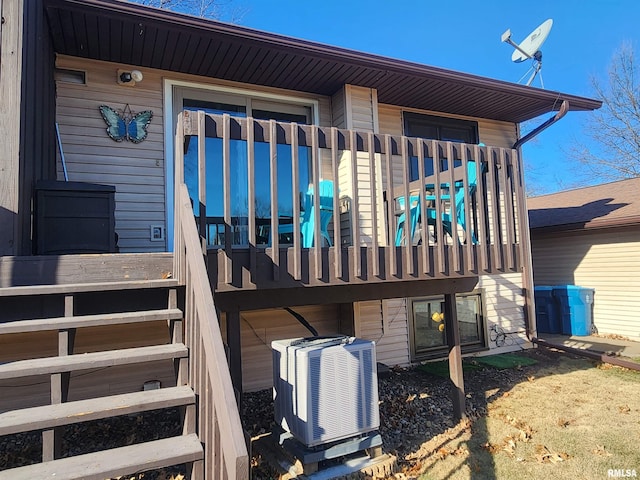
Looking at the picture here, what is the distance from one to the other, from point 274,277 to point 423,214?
4.58 ft

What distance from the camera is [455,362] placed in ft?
13.1

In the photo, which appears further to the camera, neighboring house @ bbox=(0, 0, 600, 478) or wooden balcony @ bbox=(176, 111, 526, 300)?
wooden balcony @ bbox=(176, 111, 526, 300)

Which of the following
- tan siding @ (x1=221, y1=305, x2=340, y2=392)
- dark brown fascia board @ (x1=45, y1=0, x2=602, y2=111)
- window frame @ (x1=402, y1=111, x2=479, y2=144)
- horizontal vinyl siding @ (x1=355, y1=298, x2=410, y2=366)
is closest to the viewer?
dark brown fascia board @ (x1=45, y1=0, x2=602, y2=111)

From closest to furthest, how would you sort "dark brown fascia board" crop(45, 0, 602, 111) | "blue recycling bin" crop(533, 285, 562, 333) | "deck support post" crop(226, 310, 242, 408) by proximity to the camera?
"deck support post" crop(226, 310, 242, 408)
"dark brown fascia board" crop(45, 0, 602, 111)
"blue recycling bin" crop(533, 285, 562, 333)

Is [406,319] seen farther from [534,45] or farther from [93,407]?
[534,45]

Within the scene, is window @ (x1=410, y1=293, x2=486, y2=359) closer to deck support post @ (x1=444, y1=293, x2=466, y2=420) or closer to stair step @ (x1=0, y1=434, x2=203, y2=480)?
deck support post @ (x1=444, y1=293, x2=466, y2=420)

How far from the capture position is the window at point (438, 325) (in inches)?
237

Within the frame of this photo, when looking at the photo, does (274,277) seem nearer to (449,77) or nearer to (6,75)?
(6,75)

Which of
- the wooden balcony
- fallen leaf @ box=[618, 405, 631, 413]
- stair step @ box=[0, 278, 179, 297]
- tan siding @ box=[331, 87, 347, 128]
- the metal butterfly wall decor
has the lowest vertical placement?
fallen leaf @ box=[618, 405, 631, 413]

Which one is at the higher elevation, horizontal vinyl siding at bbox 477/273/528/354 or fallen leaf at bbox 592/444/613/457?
horizontal vinyl siding at bbox 477/273/528/354

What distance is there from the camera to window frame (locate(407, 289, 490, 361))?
19.4ft

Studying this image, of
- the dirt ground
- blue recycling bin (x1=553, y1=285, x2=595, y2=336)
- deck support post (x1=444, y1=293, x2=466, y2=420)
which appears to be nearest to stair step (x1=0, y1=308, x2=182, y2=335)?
the dirt ground

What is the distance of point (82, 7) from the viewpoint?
140 inches

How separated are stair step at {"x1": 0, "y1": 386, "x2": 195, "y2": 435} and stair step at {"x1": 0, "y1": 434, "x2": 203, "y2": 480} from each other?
0.51ft
